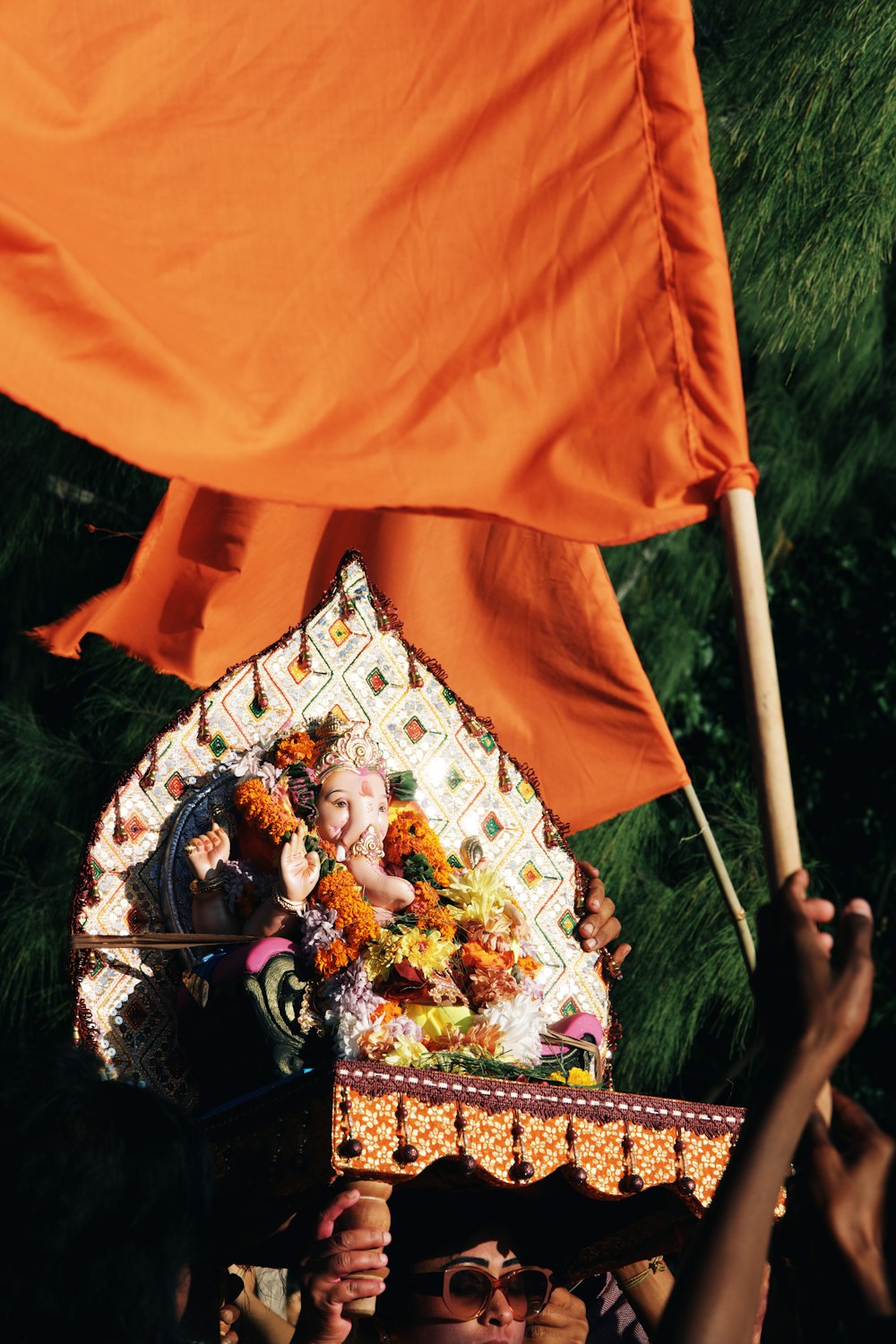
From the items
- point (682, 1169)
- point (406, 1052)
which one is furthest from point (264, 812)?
point (682, 1169)

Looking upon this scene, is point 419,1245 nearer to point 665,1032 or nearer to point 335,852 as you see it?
point 335,852

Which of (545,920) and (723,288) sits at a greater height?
(723,288)

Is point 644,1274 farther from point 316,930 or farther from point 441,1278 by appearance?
point 316,930

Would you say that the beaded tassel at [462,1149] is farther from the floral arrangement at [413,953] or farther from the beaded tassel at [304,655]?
the beaded tassel at [304,655]

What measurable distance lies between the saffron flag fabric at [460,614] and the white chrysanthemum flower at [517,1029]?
97 centimetres

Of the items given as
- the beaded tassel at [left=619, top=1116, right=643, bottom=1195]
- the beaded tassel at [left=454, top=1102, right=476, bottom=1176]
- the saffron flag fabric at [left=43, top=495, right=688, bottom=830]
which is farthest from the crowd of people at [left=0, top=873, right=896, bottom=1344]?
the saffron flag fabric at [left=43, top=495, right=688, bottom=830]

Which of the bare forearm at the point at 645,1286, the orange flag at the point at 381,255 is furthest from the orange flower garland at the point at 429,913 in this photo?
the orange flag at the point at 381,255

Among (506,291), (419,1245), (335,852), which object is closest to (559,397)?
(506,291)

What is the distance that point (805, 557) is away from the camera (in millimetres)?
8094

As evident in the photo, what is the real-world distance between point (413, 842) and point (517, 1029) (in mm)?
518

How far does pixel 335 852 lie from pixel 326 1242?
1052 mm

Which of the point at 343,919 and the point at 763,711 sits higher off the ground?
the point at 763,711

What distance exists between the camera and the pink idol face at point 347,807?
11.1 ft

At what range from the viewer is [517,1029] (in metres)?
3.20
